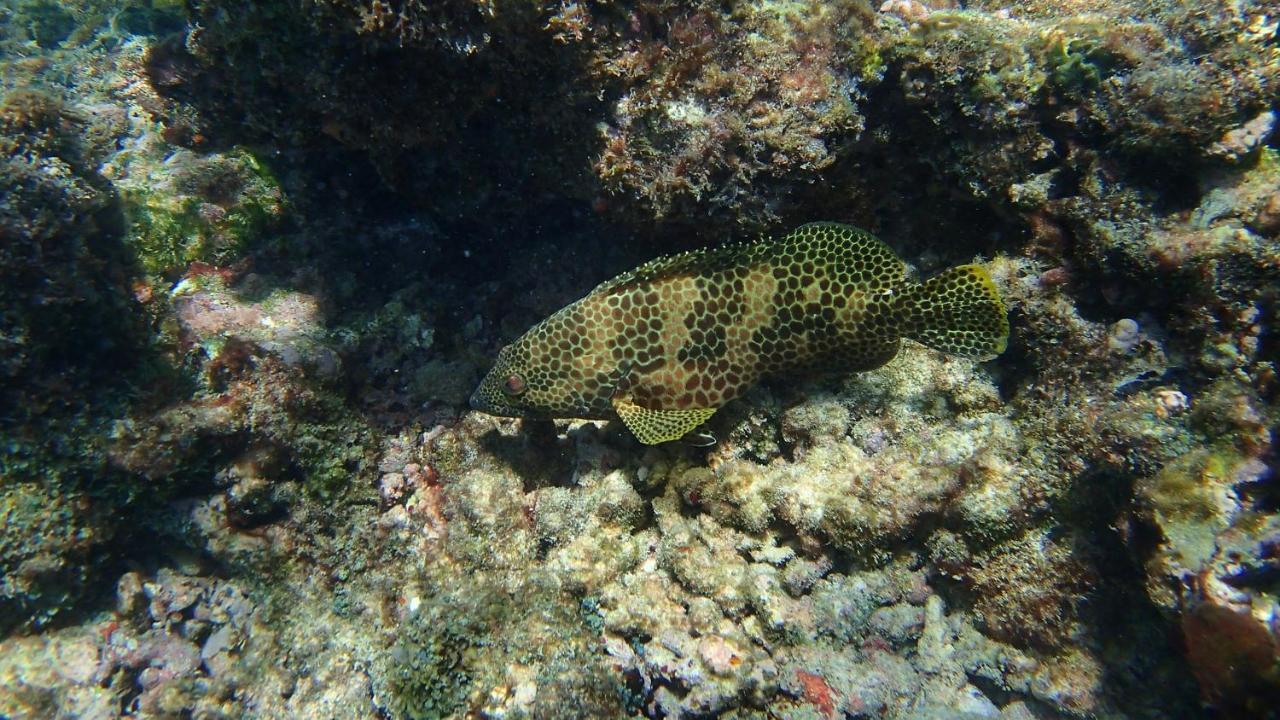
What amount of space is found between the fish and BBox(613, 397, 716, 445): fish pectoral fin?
0.04 feet

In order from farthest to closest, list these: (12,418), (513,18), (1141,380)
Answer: (12,418) < (513,18) < (1141,380)

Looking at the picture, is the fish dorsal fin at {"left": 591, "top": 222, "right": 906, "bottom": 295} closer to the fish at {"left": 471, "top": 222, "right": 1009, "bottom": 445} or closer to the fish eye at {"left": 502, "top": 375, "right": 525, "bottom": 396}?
the fish at {"left": 471, "top": 222, "right": 1009, "bottom": 445}

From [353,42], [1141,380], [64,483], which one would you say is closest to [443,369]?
[353,42]

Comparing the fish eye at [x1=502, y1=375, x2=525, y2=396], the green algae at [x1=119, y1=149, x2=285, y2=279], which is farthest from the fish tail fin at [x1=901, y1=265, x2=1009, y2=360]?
the green algae at [x1=119, y1=149, x2=285, y2=279]

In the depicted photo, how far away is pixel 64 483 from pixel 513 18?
5.99m

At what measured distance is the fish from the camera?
4297mm

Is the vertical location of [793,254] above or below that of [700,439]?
above

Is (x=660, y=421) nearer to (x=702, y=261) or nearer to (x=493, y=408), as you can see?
(x=702, y=261)

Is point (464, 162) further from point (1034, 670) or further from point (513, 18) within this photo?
point (1034, 670)

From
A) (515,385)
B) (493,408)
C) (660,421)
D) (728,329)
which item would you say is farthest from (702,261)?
(493,408)

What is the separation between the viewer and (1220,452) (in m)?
3.32

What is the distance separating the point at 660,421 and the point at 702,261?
4.62 ft

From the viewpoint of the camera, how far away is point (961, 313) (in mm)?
4211

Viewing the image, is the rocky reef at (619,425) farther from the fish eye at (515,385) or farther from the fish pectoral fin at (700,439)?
the fish eye at (515,385)
